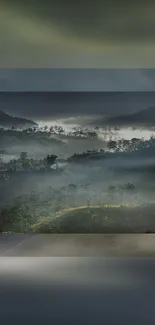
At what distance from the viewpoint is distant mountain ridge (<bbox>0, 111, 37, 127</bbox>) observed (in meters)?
5.95

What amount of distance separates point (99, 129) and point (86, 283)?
159 centimetres

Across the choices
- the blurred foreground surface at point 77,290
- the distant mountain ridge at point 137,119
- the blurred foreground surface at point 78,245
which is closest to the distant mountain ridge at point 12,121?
the distant mountain ridge at point 137,119

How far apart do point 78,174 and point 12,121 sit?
76cm

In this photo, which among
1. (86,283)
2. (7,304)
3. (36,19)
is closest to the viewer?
(7,304)

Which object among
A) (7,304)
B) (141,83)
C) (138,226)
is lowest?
(7,304)

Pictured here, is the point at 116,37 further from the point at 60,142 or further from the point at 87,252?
the point at 87,252

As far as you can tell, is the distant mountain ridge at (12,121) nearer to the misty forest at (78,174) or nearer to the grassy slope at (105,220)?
the misty forest at (78,174)

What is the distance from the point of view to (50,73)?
5.82 m

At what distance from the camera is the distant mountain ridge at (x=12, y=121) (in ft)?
19.5

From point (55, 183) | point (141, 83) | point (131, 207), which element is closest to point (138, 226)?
point (131, 207)

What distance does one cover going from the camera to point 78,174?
589cm

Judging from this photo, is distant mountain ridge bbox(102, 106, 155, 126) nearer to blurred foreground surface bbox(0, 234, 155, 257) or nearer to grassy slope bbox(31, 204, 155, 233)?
grassy slope bbox(31, 204, 155, 233)

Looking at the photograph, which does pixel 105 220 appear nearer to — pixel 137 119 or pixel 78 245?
pixel 78 245

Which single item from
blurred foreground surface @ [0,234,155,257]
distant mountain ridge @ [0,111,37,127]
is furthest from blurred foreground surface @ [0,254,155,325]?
distant mountain ridge @ [0,111,37,127]
